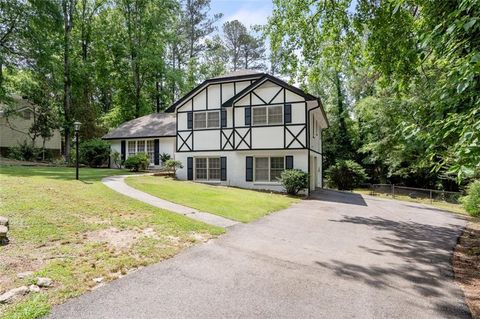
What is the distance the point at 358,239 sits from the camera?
8062 mm

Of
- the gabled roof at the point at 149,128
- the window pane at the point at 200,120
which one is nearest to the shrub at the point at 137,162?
the gabled roof at the point at 149,128

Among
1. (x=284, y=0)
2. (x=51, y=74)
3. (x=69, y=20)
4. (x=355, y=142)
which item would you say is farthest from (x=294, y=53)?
(x=69, y=20)

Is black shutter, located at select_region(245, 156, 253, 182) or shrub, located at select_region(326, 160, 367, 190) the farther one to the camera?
shrub, located at select_region(326, 160, 367, 190)

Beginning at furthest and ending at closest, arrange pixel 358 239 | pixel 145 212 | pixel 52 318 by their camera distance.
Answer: pixel 145 212, pixel 358 239, pixel 52 318

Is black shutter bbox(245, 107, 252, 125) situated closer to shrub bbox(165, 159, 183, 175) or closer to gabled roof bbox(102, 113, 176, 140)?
shrub bbox(165, 159, 183, 175)

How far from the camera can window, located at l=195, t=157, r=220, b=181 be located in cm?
2062

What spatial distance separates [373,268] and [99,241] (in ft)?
18.5

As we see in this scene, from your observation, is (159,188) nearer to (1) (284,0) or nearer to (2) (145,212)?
(2) (145,212)

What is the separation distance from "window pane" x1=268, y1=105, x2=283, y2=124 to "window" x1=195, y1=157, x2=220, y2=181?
15.1 feet

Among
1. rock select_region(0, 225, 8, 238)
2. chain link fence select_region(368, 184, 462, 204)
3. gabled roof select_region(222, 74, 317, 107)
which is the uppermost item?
gabled roof select_region(222, 74, 317, 107)

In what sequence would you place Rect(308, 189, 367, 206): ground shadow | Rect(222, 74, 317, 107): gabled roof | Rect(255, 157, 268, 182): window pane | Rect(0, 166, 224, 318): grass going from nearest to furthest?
Rect(0, 166, 224, 318): grass
Rect(308, 189, 367, 206): ground shadow
Rect(222, 74, 317, 107): gabled roof
Rect(255, 157, 268, 182): window pane

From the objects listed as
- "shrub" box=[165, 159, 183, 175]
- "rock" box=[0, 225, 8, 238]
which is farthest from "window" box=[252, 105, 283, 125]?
"rock" box=[0, 225, 8, 238]

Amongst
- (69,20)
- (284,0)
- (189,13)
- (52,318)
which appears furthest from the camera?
(189,13)

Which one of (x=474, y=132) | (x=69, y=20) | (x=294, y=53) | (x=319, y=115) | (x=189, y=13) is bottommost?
(x=474, y=132)
